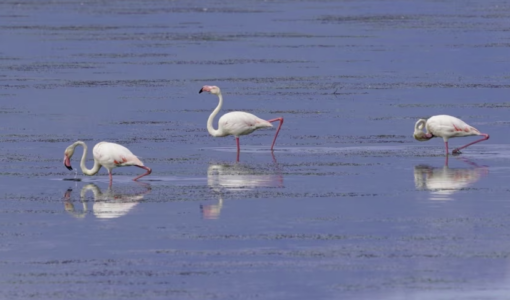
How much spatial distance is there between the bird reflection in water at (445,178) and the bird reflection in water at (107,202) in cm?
346

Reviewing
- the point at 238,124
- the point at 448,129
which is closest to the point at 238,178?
the point at 238,124

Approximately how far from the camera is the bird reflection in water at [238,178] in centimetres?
1792

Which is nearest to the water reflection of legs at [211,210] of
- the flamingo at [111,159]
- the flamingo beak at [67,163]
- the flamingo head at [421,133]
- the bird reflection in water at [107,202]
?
the bird reflection in water at [107,202]

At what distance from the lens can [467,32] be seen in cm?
4462

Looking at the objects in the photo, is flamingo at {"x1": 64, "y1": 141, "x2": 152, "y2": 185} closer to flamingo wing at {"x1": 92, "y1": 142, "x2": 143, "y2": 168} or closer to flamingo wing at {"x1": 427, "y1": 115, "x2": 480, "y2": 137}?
flamingo wing at {"x1": 92, "y1": 142, "x2": 143, "y2": 168}

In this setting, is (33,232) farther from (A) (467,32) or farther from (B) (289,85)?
(A) (467,32)

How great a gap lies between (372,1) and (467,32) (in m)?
21.3

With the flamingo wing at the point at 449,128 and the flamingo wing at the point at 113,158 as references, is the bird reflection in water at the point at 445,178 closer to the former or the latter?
the flamingo wing at the point at 449,128

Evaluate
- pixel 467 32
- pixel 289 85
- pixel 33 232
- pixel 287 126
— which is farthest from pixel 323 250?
pixel 467 32

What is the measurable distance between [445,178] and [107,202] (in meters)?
4.51

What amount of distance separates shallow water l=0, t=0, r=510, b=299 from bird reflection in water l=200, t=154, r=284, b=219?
0.13ft

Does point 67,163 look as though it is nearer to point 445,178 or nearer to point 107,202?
point 107,202

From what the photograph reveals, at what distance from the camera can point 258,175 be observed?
1905 centimetres

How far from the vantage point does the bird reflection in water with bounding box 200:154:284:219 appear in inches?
706
